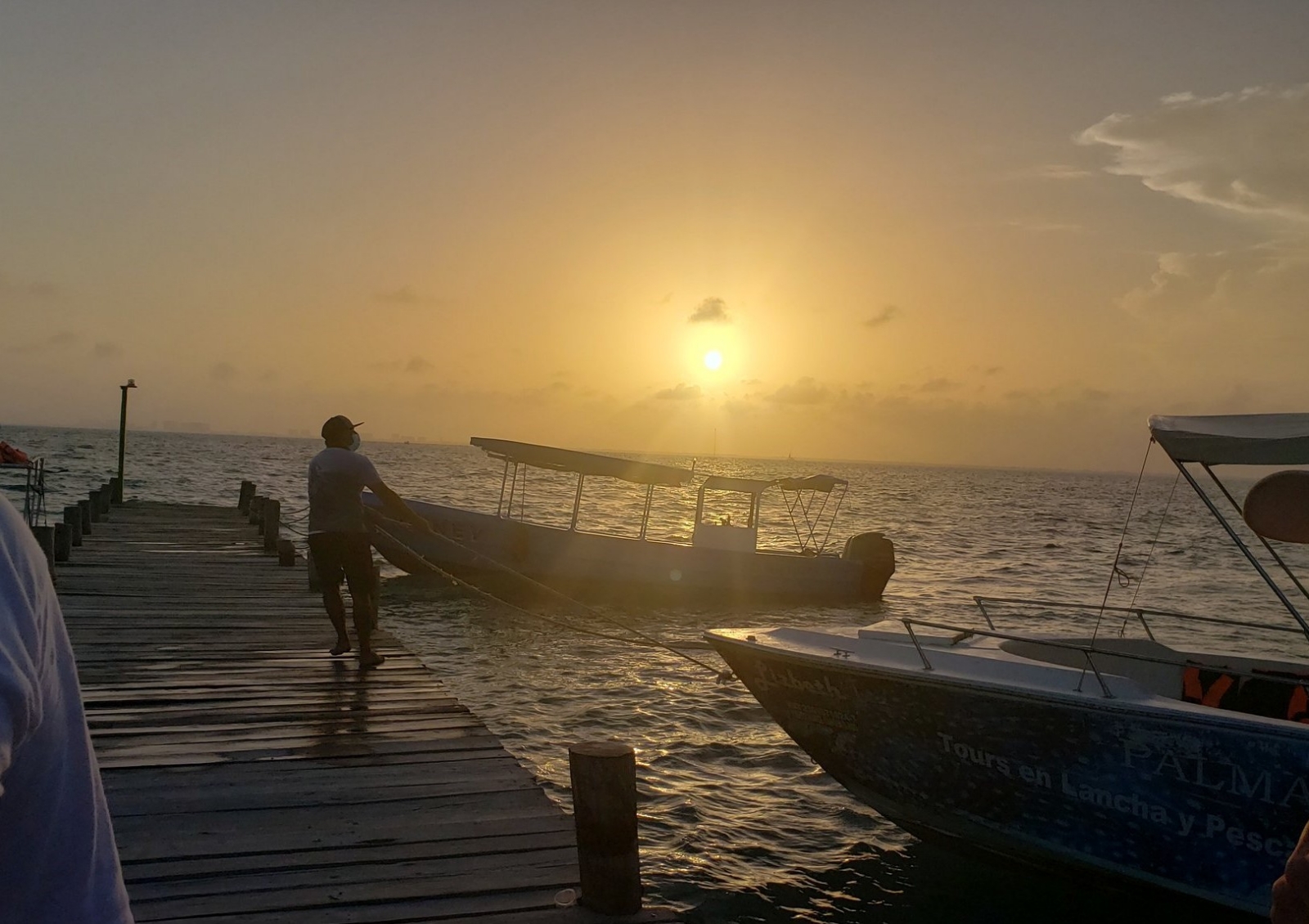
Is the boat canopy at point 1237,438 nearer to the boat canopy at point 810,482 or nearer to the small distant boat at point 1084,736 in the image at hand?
the small distant boat at point 1084,736

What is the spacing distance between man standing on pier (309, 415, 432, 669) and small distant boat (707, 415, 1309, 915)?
325 cm

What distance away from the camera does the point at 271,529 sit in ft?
65.3

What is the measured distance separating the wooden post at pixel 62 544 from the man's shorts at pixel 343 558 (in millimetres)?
9669

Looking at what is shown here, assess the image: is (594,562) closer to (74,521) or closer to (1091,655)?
(74,521)

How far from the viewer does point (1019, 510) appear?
3474 inches

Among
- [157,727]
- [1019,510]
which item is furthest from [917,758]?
[1019,510]

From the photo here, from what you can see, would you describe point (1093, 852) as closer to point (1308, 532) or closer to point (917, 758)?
point (917, 758)

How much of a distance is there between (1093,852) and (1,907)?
7464 mm

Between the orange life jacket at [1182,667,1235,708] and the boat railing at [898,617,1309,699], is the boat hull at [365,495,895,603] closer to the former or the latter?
the boat railing at [898,617,1309,699]

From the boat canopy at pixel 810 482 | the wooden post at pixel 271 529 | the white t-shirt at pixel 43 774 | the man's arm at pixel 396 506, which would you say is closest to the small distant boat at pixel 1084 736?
the man's arm at pixel 396 506

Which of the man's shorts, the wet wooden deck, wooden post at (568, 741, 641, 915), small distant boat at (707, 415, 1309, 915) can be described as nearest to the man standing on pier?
the man's shorts

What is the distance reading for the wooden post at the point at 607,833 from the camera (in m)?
4.75

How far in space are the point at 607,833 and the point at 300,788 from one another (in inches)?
95.9

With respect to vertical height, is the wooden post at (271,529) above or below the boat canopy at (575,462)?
below
